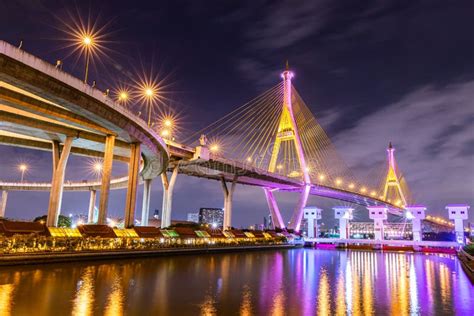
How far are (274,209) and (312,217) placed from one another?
6.81m

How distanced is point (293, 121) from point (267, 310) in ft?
151

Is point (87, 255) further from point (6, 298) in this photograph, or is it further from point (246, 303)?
point (246, 303)

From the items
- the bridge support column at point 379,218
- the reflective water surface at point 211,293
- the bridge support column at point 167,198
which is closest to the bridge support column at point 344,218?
the bridge support column at point 379,218

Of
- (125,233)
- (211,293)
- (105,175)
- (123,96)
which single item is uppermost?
(123,96)

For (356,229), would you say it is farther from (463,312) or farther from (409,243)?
(463,312)

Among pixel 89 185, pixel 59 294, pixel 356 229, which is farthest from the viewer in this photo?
pixel 356 229

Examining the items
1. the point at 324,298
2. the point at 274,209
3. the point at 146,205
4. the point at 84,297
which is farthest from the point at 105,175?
the point at 274,209

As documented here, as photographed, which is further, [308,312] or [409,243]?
[409,243]

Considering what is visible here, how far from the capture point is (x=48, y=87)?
2089 centimetres

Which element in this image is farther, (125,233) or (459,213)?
(459,213)

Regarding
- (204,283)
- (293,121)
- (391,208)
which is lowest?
(204,283)

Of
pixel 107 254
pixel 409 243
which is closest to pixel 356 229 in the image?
pixel 409 243

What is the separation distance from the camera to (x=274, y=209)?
216 feet

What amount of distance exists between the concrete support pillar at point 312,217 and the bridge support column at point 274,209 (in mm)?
4510
